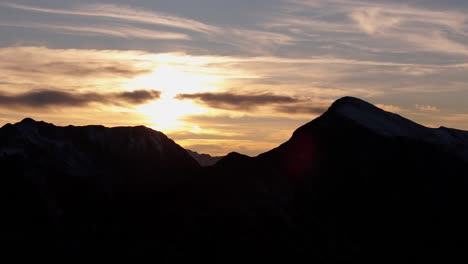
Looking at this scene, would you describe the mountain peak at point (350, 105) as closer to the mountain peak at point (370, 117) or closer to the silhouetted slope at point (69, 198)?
the mountain peak at point (370, 117)

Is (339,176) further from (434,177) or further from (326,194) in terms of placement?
(434,177)

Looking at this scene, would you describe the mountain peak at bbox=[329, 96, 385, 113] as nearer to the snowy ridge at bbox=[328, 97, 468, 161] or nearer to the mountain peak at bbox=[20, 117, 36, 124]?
the snowy ridge at bbox=[328, 97, 468, 161]

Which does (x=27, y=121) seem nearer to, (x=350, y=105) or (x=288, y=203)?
(x=288, y=203)

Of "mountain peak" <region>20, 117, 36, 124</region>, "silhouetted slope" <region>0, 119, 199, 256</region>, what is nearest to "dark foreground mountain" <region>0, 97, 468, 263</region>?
"silhouetted slope" <region>0, 119, 199, 256</region>

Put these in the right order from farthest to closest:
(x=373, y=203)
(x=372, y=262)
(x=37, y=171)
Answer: (x=37, y=171), (x=373, y=203), (x=372, y=262)

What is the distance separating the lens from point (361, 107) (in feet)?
575

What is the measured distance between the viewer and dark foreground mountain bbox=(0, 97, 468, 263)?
15138cm

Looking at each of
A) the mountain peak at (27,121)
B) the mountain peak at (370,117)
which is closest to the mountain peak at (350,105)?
the mountain peak at (370,117)

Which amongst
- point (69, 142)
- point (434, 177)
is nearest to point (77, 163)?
point (69, 142)

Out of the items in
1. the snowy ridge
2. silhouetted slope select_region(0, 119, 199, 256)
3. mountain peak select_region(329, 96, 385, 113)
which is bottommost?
silhouetted slope select_region(0, 119, 199, 256)

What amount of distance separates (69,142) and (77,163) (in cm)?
781

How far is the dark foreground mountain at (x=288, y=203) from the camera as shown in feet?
497

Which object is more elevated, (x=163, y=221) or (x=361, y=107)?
(x=361, y=107)

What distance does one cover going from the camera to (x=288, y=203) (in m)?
160
